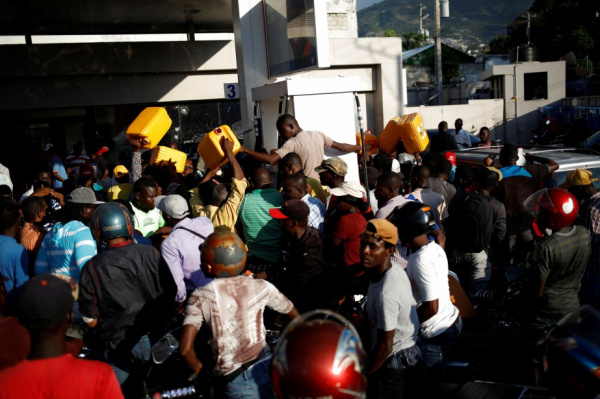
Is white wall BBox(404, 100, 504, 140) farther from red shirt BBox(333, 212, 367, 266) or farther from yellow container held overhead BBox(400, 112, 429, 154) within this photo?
red shirt BBox(333, 212, 367, 266)

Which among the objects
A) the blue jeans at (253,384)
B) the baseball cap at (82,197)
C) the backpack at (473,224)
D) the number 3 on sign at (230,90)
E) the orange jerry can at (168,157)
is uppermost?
the number 3 on sign at (230,90)

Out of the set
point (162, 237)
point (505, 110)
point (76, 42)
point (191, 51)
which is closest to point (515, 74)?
point (505, 110)

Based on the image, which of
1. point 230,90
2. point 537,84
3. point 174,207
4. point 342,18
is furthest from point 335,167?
point 537,84

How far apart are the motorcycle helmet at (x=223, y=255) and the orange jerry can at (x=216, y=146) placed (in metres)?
3.65

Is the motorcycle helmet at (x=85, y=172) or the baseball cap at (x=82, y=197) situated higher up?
the motorcycle helmet at (x=85, y=172)

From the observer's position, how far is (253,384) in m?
3.44

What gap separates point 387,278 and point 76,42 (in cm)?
1456

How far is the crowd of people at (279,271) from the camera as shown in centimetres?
261

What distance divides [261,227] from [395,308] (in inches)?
88.7

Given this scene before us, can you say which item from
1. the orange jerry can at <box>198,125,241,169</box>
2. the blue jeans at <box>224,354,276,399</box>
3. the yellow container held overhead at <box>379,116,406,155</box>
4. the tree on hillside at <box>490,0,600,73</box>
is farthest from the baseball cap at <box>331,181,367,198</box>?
the tree on hillside at <box>490,0,600,73</box>

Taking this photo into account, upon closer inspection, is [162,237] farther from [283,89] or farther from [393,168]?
[393,168]

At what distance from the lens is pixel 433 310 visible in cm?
392

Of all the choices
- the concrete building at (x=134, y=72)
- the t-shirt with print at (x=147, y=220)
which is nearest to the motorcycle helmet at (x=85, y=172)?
the t-shirt with print at (x=147, y=220)

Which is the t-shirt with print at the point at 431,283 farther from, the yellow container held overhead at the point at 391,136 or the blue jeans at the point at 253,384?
the yellow container held overhead at the point at 391,136
